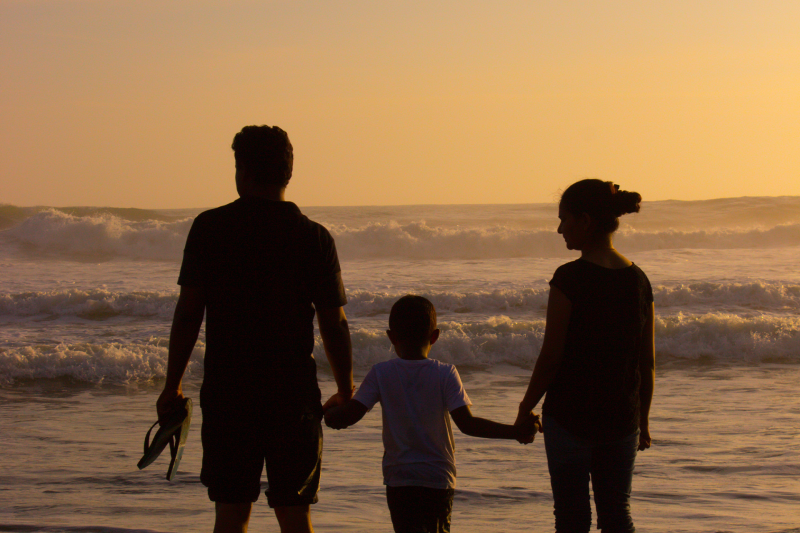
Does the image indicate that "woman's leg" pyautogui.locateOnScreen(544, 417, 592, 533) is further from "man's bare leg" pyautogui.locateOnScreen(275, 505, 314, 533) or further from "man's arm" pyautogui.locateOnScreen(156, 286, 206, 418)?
"man's arm" pyautogui.locateOnScreen(156, 286, 206, 418)

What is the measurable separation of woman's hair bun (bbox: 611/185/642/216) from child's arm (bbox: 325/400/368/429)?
1051 millimetres

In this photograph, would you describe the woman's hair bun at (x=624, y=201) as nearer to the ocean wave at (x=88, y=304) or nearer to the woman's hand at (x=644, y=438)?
the woman's hand at (x=644, y=438)

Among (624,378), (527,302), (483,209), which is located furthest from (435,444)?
(483,209)

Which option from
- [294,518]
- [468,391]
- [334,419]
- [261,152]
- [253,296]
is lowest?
[468,391]

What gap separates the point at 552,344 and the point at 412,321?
1.47 ft

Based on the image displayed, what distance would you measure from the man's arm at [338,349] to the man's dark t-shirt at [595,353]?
68cm

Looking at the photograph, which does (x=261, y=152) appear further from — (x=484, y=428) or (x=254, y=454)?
(x=484, y=428)

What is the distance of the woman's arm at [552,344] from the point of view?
→ 244 cm

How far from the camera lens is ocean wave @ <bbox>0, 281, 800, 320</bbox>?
45.9 ft

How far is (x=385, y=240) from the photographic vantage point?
2759 centimetres

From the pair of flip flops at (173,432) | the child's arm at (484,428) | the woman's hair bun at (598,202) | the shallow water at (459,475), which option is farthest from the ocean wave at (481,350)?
the woman's hair bun at (598,202)

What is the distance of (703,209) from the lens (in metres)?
38.7

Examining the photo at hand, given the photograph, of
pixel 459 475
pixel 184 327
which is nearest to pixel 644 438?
pixel 184 327

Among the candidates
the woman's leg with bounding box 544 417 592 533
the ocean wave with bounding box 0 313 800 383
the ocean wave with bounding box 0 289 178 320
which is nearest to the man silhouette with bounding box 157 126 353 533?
the woman's leg with bounding box 544 417 592 533
